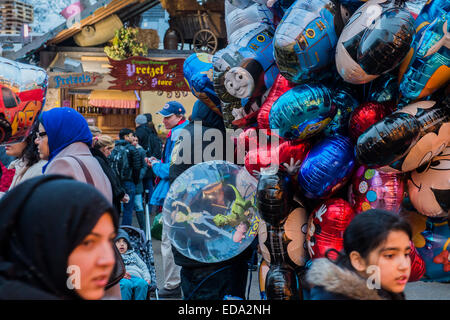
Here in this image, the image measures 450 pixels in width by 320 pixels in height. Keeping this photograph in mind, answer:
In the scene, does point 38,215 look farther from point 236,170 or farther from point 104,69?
point 104,69

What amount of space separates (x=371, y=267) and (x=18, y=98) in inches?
72.5

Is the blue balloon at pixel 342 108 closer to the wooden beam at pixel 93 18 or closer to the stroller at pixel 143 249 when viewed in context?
the stroller at pixel 143 249

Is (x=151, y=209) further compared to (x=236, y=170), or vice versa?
(x=151, y=209)

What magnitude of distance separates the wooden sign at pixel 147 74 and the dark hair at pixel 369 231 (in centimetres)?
Result: 873

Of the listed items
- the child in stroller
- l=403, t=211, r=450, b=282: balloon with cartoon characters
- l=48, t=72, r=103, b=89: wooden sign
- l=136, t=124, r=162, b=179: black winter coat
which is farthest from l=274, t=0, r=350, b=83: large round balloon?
l=48, t=72, r=103, b=89: wooden sign

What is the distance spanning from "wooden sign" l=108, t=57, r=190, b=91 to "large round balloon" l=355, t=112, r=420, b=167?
824 centimetres

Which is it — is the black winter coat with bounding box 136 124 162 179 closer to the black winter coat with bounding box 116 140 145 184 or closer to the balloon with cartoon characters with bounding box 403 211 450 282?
the black winter coat with bounding box 116 140 145 184

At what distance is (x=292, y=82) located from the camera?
8.14ft

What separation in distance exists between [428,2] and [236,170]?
1.31 m

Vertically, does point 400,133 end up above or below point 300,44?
below

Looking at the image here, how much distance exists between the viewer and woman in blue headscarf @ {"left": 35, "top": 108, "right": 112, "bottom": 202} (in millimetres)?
2215

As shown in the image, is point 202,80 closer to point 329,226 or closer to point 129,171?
point 329,226

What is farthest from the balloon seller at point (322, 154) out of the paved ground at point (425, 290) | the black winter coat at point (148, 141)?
the black winter coat at point (148, 141)
